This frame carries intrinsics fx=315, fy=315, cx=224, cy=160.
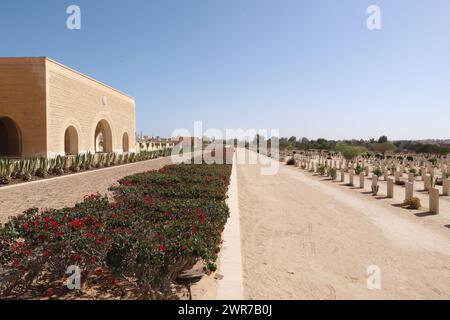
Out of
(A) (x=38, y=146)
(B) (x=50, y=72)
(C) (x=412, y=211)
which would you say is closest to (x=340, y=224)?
(C) (x=412, y=211)

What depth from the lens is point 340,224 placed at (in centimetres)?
820

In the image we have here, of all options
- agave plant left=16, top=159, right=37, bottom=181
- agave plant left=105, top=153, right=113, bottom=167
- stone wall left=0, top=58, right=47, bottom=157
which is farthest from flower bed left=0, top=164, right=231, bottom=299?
agave plant left=105, top=153, right=113, bottom=167

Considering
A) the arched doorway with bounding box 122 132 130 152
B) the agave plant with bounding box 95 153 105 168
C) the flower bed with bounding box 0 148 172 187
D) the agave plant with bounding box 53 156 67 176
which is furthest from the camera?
the arched doorway with bounding box 122 132 130 152

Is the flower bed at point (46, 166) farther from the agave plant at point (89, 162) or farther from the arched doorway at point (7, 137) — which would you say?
the arched doorway at point (7, 137)

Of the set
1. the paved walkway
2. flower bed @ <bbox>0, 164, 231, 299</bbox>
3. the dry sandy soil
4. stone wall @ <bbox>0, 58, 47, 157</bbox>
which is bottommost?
the dry sandy soil

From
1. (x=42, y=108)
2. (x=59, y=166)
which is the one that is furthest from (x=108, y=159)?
(x=59, y=166)

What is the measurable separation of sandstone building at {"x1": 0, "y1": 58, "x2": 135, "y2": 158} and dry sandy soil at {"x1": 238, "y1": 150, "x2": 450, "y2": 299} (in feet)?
47.0

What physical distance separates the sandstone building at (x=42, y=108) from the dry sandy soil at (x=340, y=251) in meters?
14.3

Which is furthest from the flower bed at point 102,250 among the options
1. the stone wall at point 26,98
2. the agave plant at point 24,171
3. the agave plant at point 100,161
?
the agave plant at point 100,161

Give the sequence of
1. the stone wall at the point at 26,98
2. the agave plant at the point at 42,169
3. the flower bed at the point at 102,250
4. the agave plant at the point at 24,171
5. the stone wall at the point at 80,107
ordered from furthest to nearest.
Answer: the stone wall at the point at 80,107 < the stone wall at the point at 26,98 < the agave plant at the point at 42,169 < the agave plant at the point at 24,171 < the flower bed at the point at 102,250

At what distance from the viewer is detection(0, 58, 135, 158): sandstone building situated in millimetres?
18406

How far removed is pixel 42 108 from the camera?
60.5 feet

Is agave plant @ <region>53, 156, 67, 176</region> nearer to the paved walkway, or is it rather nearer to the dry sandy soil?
the paved walkway

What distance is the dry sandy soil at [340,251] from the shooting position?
435 cm
